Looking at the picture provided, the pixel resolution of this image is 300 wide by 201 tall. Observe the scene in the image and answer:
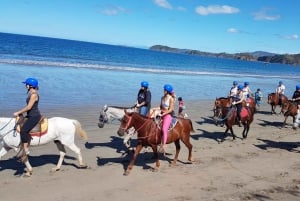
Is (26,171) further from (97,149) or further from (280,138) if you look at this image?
(280,138)

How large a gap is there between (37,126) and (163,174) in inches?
146

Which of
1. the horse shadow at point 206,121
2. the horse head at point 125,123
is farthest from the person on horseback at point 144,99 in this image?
the horse shadow at point 206,121

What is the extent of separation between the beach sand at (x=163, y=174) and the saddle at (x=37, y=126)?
113cm

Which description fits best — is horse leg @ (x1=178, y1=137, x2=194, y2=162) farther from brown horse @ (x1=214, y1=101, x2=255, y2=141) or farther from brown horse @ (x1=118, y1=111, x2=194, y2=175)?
brown horse @ (x1=214, y1=101, x2=255, y2=141)

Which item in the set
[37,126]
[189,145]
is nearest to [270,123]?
[189,145]

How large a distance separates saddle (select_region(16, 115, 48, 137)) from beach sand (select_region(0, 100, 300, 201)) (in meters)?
1.13

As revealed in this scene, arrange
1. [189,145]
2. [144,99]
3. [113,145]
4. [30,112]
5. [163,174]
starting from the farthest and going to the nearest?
1. [113,145]
2. [144,99]
3. [189,145]
4. [163,174]
5. [30,112]

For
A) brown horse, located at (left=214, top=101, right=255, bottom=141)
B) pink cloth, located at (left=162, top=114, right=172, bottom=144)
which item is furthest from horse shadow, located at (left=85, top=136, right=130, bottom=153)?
brown horse, located at (left=214, top=101, right=255, bottom=141)

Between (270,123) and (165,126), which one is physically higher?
(165,126)

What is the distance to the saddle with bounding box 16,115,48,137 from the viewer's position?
1059 centimetres

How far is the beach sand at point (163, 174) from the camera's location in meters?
9.98

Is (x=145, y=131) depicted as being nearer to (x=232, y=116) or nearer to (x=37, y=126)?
(x=37, y=126)

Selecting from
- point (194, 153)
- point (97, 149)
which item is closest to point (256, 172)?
point (194, 153)

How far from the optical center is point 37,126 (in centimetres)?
1083
